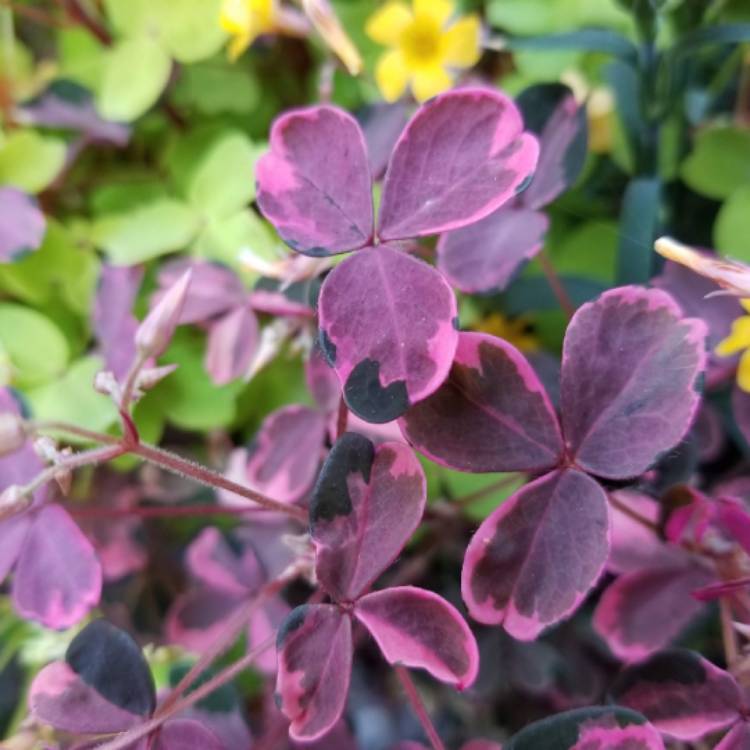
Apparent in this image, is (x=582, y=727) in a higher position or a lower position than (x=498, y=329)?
higher

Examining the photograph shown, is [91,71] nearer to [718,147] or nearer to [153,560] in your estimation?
[153,560]

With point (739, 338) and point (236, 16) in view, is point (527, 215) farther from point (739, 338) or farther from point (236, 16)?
point (236, 16)

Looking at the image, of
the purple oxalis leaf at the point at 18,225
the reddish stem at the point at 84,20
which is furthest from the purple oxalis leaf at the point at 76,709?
the reddish stem at the point at 84,20

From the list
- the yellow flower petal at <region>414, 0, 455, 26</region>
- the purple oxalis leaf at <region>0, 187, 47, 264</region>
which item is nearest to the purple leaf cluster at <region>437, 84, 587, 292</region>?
the yellow flower petal at <region>414, 0, 455, 26</region>

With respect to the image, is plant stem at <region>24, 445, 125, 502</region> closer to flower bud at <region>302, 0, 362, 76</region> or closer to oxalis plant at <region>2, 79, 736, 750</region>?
oxalis plant at <region>2, 79, 736, 750</region>

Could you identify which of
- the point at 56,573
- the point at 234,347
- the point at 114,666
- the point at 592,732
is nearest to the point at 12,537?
the point at 56,573

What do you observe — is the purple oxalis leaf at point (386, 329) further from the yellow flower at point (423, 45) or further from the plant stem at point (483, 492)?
the yellow flower at point (423, 45)

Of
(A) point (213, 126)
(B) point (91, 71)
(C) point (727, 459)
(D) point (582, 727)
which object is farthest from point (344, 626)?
(B) point (91, 71)
